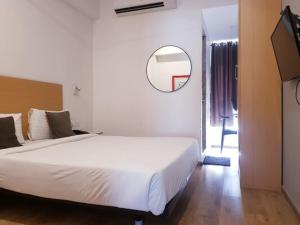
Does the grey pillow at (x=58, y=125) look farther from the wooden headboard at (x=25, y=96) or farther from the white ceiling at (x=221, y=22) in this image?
the white ceiling at (x=221, y=22)

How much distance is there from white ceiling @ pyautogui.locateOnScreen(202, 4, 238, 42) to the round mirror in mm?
869

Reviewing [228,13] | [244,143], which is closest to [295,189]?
[244,143]

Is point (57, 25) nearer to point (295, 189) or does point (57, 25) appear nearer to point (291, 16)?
point (291, 16)

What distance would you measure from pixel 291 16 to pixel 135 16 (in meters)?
3.12

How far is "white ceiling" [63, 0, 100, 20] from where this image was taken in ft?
12.5

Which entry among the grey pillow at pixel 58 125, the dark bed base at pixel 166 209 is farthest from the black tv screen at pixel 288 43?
the grey pillow at pixel 58 125

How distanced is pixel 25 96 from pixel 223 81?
443 cm

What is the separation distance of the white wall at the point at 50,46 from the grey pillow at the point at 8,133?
0.76 meters

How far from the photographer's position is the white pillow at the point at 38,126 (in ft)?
9.40

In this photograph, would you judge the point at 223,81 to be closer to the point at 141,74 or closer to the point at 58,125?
the point at 141,74

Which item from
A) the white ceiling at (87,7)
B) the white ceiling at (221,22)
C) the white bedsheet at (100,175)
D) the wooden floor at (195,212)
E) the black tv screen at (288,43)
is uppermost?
the white ceiling at (87,7)

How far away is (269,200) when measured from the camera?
2.44m

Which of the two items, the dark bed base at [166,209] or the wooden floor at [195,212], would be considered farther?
the wooden floor at [195,212]

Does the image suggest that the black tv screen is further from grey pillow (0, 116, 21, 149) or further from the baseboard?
grey pillow (0, 116, 21, 149)
